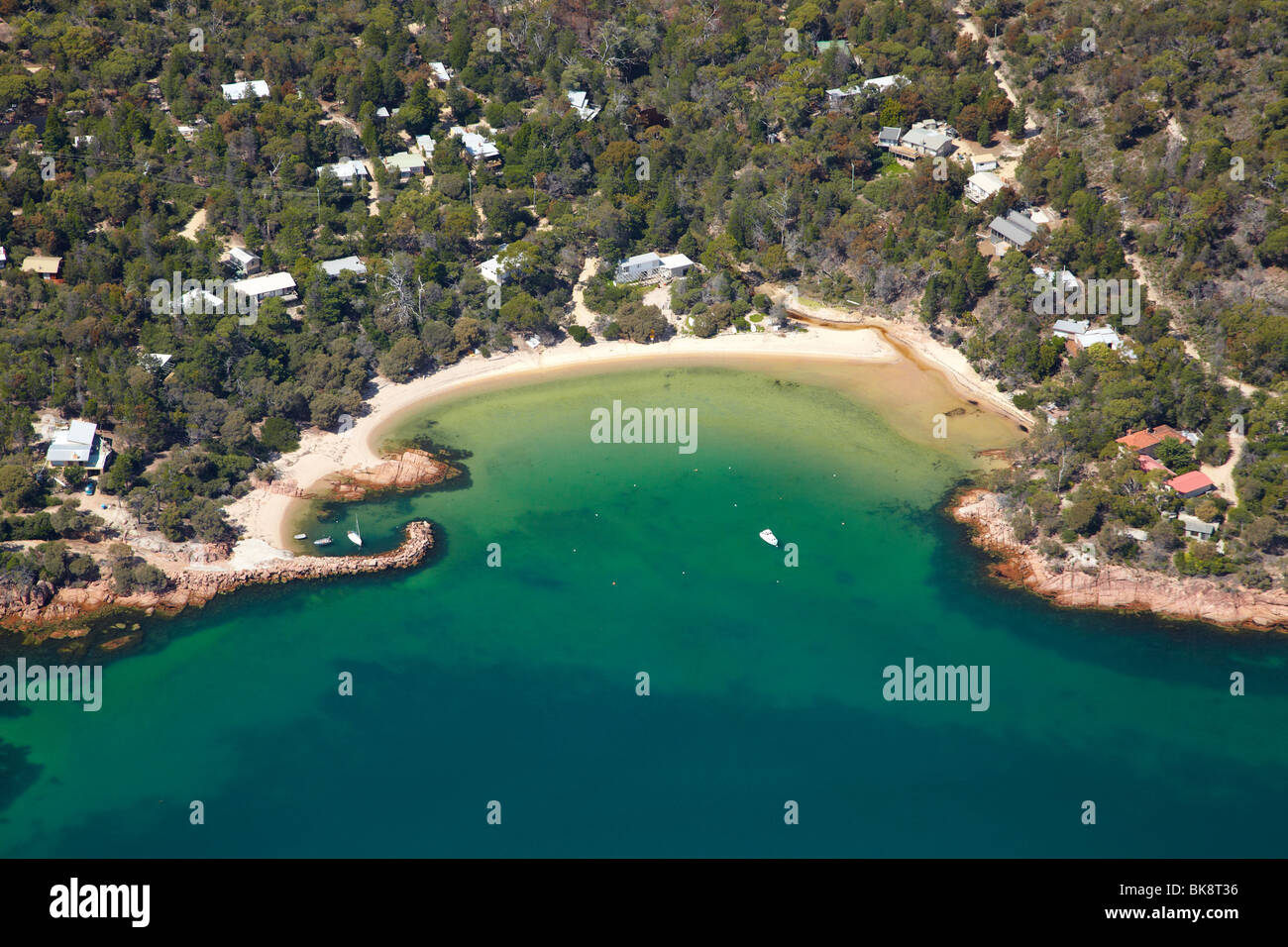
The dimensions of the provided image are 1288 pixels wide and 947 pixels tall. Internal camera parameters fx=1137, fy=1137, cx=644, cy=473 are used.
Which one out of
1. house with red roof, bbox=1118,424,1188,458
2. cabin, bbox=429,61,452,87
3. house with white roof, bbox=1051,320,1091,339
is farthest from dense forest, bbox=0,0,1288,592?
house with white roof, bbox=1051,320,1091,339

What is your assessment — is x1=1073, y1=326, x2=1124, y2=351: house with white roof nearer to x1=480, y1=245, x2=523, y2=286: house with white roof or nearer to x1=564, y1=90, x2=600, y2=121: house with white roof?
x1=480, y1=245, x2=523, y2=286: house with white roof

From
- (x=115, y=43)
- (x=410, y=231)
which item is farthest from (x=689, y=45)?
(x=115, y=43)

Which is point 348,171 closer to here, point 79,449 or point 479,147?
point 479,147

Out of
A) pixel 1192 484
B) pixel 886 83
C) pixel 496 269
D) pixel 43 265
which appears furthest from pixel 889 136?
pixel 43 265

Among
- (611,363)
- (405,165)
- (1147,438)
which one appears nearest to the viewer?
(1147,438)

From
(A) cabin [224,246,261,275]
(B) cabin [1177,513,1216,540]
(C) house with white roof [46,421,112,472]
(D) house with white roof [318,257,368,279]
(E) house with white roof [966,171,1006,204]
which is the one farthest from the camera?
(E) house with white roof [966,171,1006,204]

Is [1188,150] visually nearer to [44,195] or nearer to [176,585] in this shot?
[176,585]
